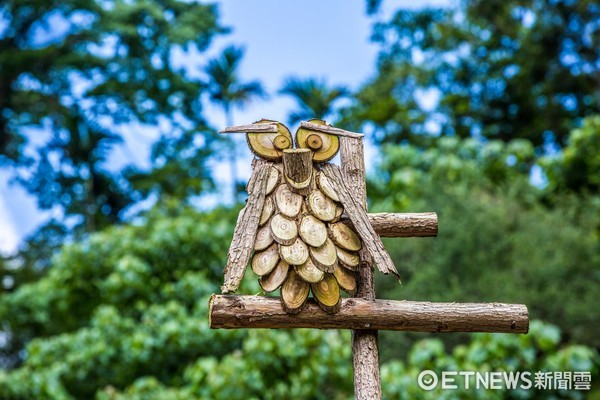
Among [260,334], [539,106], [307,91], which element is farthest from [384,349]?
[539,106]

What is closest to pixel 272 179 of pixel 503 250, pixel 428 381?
pixel 428 381

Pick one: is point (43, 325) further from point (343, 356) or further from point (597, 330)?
point (597, 330)

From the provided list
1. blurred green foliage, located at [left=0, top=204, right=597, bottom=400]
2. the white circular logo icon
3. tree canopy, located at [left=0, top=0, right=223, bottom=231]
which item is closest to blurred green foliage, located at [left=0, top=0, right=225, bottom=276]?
tree canopy, located at [left=0, top=0, right=223, bottom=231]

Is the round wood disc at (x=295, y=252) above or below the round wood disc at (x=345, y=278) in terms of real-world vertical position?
above

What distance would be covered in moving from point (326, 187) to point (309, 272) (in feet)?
0.74

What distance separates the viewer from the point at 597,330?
6.48 m

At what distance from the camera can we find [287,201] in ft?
6.24

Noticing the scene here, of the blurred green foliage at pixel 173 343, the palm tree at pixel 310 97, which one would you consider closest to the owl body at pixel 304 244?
the blurred green foliage at pixel 173 343

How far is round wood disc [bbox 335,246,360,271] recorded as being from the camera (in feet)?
6.21

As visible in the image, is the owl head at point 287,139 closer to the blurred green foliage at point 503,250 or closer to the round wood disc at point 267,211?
the round wood disc at point 267,211

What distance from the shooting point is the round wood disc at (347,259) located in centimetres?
189

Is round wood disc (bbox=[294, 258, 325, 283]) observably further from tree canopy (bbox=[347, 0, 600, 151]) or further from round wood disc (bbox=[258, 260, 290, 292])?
tree canopy (bbox=[347, 0, 600, 151])

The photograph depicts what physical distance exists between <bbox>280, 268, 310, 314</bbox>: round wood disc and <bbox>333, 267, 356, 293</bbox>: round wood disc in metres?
0.08

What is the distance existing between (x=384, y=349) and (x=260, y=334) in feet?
6.48
